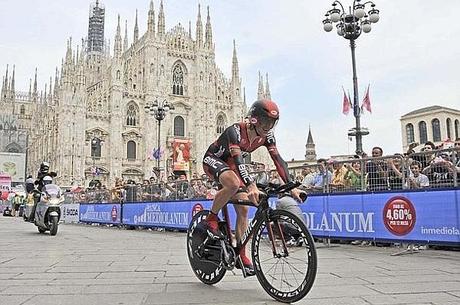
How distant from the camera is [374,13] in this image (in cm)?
1503

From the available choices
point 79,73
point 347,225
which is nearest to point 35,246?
point 347,225

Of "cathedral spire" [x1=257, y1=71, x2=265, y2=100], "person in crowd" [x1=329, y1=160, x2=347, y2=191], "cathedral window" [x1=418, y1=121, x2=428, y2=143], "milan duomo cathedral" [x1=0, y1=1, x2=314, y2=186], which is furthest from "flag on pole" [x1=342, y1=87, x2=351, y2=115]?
"cathedral window" [x1=418, y1=121, x2=428, y2=143]

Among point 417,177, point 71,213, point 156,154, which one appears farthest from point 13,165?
point 417,177

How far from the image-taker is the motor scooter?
10.8 metres

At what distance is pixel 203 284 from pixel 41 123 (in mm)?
60555

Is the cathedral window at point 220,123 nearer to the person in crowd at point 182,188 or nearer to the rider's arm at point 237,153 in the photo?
the person in crowd at point 182,188

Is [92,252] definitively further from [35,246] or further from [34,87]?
[34,87]

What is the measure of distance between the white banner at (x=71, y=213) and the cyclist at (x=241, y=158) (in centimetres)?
1759

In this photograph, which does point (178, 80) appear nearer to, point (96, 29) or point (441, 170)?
point (96, 29)

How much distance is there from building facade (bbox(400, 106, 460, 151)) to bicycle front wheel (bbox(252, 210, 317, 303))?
209 feet

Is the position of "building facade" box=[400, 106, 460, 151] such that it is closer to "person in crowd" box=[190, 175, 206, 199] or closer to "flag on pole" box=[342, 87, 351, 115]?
"flag on pole" box=[342, 87, 351, 115]

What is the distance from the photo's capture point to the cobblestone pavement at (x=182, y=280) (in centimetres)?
350

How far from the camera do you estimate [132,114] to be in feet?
164

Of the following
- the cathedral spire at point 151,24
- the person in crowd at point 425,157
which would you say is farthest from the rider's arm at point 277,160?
the cathedral spire at point 151,24
